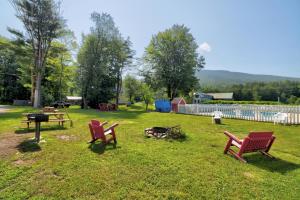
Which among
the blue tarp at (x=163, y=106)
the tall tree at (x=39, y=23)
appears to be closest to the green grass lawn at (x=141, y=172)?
the blue tarp at (x=163, y=106)

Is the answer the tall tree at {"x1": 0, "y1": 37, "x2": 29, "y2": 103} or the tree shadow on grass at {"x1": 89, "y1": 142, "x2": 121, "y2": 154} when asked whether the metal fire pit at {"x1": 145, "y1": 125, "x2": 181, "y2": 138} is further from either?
the tall tree at {"x1": 0, "y1": 37, "x2": 29, "y2": 103}

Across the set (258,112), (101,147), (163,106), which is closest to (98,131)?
(101,147)

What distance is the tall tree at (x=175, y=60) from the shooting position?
97.6 feet

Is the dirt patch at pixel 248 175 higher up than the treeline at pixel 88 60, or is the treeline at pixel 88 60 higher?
the treeline at pixel 88 60

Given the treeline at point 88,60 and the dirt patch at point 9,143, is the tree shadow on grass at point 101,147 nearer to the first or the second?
the dirt patch at point 9,143

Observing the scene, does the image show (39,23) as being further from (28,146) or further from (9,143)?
(28,146)

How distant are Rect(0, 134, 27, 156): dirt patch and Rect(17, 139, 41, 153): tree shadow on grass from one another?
12 cm

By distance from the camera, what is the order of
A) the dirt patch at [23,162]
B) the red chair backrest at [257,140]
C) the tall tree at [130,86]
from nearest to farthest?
the dirt patch at [23,162] → the red chair backrest at [257,140] → the tall tree at [130,86]

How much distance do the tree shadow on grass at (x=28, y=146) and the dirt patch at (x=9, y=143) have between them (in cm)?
12

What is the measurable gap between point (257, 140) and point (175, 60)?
1056 inches

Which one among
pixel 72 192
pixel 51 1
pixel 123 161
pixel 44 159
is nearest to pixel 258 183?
pixel 123 161

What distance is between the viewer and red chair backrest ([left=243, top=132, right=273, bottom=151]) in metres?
4.43

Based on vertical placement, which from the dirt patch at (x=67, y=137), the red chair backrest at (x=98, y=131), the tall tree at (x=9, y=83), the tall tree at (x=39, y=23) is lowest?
the dirt patch at (x=67, y=137)

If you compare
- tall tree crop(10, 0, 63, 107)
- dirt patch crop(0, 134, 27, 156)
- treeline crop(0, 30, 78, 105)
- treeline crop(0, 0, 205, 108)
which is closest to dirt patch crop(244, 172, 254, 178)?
dirt patch crop(0, 134, 27, 156)
